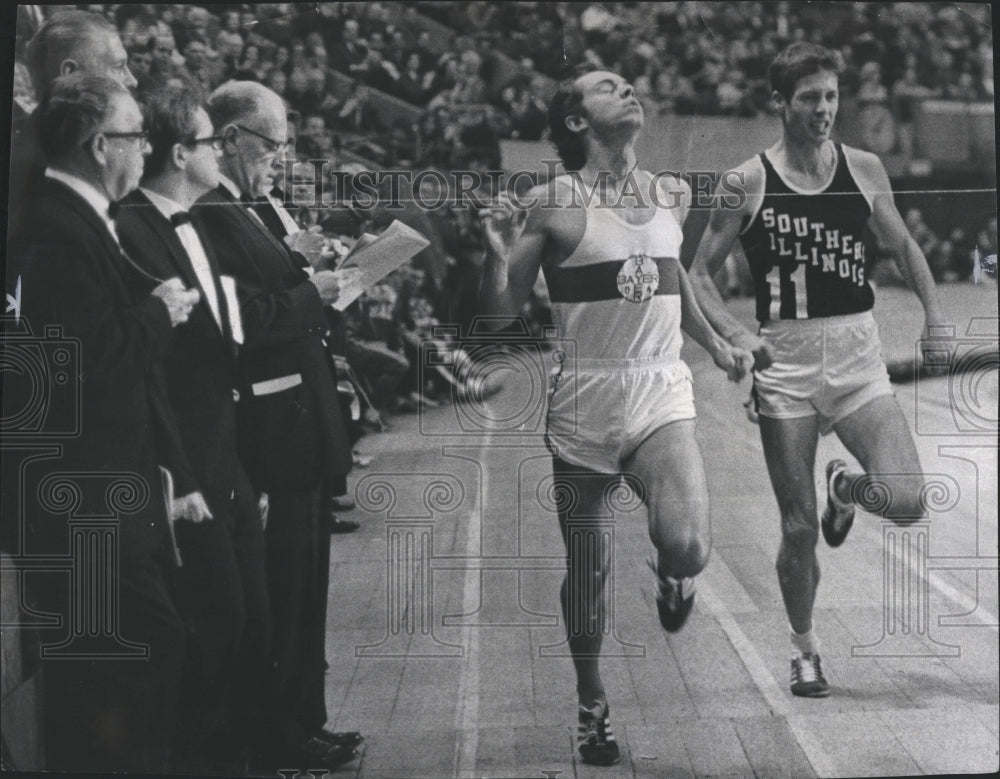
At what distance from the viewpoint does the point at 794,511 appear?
12.0ft

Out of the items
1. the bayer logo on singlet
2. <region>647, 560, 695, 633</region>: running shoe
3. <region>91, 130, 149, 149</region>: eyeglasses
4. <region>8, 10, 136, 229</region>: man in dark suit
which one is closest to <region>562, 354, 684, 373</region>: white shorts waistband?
the bayer logo on singlet

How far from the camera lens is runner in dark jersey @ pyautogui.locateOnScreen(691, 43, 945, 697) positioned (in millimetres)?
3650

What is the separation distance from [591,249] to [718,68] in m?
0.64

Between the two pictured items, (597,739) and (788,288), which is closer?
(597,739)

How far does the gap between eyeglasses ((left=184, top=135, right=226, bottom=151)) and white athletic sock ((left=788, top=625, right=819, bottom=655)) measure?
216 cm

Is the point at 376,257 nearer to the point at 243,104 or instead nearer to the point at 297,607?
the point at 243,104

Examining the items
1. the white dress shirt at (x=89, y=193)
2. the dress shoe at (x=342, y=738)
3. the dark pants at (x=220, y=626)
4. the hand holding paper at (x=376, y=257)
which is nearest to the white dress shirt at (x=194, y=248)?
the white dress shirt at (x=89, y=193)

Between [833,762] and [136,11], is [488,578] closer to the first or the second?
[833,762]

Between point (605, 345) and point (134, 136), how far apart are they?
1.46 metres

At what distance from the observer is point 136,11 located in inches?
141

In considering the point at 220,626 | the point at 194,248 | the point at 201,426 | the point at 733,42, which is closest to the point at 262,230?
the point at 194,248

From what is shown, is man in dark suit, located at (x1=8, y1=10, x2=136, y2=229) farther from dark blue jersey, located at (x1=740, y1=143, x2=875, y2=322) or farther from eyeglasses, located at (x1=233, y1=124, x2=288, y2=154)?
dark blue jersey, located at (x1=740, y1=143, x2=875, y2=322)

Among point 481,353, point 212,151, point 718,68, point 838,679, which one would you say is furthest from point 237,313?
point 838,679

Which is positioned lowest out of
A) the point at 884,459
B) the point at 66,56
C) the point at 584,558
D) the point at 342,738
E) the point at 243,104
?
the point at 342,738
